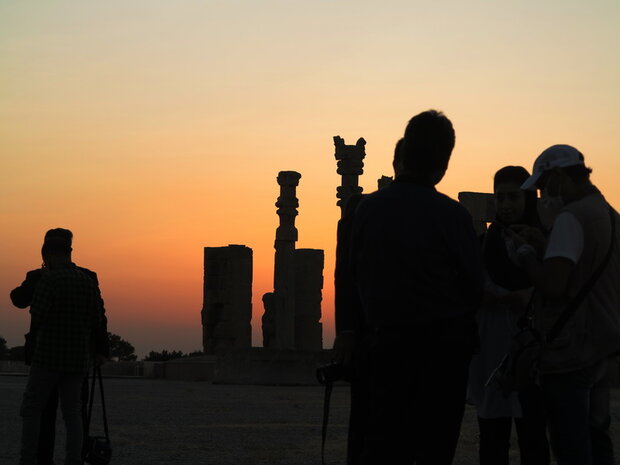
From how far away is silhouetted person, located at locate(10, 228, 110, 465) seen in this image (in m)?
7.82

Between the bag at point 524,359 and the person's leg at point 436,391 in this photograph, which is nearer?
the person's leg at point 436,391

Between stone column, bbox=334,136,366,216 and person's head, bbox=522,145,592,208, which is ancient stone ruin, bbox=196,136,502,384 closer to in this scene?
stone column, bbox=334,136,366,216

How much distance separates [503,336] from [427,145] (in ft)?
5.87

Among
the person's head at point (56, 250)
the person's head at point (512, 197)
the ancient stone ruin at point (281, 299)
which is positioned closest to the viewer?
the person's head at point (512, 197)

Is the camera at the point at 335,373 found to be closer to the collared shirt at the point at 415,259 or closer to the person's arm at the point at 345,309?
the person's arm at the point at 345,309

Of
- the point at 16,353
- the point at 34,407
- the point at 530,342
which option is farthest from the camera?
the point at 16,353

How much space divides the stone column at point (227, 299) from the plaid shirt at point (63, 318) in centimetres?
2597

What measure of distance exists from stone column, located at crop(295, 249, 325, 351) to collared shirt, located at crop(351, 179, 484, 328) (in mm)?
28773

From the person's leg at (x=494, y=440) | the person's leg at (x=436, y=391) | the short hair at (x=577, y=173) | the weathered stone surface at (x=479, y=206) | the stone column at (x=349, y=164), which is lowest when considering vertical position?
the person's leg at (x=494, y=440)

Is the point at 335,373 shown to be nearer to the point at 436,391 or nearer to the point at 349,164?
the point at 436,391

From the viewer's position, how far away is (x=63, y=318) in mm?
7629

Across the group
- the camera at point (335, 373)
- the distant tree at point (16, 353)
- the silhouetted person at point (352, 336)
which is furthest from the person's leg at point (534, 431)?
the distant tree at point (16, 353)

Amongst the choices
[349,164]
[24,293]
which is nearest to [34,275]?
[24,293]

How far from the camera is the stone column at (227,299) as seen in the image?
33938 mm
